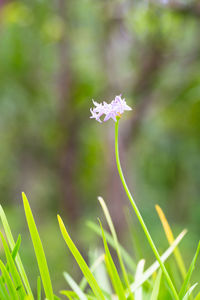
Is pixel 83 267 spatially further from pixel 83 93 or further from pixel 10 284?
pixel 83 93

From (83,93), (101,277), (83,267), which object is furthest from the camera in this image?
(83,93)

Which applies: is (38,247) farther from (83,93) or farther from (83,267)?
(83,93)

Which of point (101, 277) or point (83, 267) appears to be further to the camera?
point (101, 277)

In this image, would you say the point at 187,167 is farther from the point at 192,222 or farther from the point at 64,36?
the point at 64,36

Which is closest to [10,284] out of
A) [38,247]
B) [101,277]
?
[38,247]

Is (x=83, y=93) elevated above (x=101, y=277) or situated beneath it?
elevated above

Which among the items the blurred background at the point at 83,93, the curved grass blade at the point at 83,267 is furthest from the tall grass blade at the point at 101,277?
the blurred background at the point at 83,93

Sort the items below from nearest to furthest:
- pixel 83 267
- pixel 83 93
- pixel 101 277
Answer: pixel 83 267, pixel 101 277, pixel 83 93

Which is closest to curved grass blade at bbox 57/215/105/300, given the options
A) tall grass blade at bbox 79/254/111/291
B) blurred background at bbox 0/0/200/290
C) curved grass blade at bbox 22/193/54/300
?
curved grass blade at bbox 22/193/54/300
